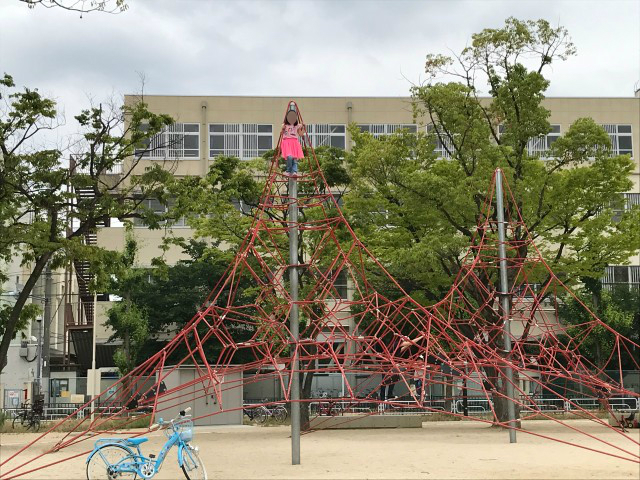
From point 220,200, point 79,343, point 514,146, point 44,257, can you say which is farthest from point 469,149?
point 79,343

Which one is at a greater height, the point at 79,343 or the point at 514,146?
the point at 514,146

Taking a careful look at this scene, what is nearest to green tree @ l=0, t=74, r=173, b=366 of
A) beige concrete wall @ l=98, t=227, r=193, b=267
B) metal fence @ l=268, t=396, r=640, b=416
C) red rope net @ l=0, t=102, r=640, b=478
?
red rope net @ l=0, t=102, r=640, b=478

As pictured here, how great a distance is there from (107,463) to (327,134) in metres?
34.6

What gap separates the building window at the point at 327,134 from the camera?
45.6 metres

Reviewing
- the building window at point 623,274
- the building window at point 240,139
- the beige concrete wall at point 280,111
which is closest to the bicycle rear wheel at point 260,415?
the beige concrete wall at point 280,111

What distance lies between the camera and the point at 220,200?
26484 millimetres

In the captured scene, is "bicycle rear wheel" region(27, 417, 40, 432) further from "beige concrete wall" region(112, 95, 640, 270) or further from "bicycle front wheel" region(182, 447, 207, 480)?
"beige concrete wall" region(112, 95, 640, 270)

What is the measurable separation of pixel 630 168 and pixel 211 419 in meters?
14.6

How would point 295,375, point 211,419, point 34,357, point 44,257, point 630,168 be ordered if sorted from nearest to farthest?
point 295,375
point 44,257
point 630,168
point 211,419
point 34,357

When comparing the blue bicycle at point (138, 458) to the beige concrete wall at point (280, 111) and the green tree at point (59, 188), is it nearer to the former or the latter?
the green tree at point (59, 188)

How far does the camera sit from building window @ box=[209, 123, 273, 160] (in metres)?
45.9

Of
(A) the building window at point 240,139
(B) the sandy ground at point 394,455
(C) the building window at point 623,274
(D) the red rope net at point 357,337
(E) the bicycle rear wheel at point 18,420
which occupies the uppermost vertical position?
(A) the building window at point 240,139

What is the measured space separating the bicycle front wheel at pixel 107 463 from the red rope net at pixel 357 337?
464mm

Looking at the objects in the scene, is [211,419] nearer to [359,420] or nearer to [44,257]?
[359,420]
